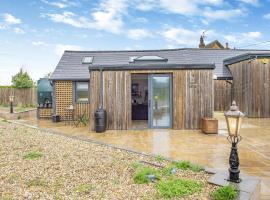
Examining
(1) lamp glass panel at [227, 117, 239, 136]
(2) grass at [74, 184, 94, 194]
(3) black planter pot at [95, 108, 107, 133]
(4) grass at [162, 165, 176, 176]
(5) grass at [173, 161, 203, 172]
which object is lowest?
(2) grass at [74, 184, 94, 194]

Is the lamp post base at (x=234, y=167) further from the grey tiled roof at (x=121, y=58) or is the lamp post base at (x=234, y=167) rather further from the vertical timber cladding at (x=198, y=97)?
the grey tiled roof at (x=121, y=58)

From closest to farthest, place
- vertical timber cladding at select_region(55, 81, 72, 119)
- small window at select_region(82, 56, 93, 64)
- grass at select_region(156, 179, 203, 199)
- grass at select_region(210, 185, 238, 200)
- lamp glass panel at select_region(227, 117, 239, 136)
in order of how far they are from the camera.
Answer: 1. grass at select_region(210, 185, 238, 200)
2. grass at select_region(156, 179, 203, 199)
3. lamp glass panel at select_region(227, 117, 239, 136)
4. vertical timber cladding at select_region(55, 81, 72, 119)
5. small window at select_region(82, 56, 93, 64)

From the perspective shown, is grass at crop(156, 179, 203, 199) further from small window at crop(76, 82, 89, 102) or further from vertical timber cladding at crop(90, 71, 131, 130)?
small window at crop(76, 82, 89, 102)

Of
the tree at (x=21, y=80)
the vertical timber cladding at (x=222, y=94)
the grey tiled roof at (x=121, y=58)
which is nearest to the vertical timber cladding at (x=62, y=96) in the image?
the grey tiled roof at (x=121, y=58)

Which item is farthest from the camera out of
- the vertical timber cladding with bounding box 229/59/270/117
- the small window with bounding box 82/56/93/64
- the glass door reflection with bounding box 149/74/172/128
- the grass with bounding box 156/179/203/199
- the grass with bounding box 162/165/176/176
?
the small window with bounding box 82/56/93/64

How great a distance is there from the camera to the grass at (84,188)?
3.88m

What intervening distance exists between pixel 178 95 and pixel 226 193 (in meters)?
6.65

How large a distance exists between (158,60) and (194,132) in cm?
655

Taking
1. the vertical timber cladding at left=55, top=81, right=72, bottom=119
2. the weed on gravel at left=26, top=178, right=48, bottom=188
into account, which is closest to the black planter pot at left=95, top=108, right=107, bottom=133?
the vertical timber cladding at left=55, top=81, right=72, bottom=119

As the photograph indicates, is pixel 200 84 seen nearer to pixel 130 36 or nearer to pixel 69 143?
pixel 69 143

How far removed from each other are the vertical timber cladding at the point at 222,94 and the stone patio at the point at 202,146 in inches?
309

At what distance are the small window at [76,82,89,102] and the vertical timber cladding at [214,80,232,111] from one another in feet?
30.0

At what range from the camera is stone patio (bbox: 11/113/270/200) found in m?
5.31

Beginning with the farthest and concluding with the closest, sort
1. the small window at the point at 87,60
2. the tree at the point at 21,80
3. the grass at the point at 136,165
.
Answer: the tree at the point at 21,80 → the small window at the point at 87,60 → the grass at the point at 136,165
